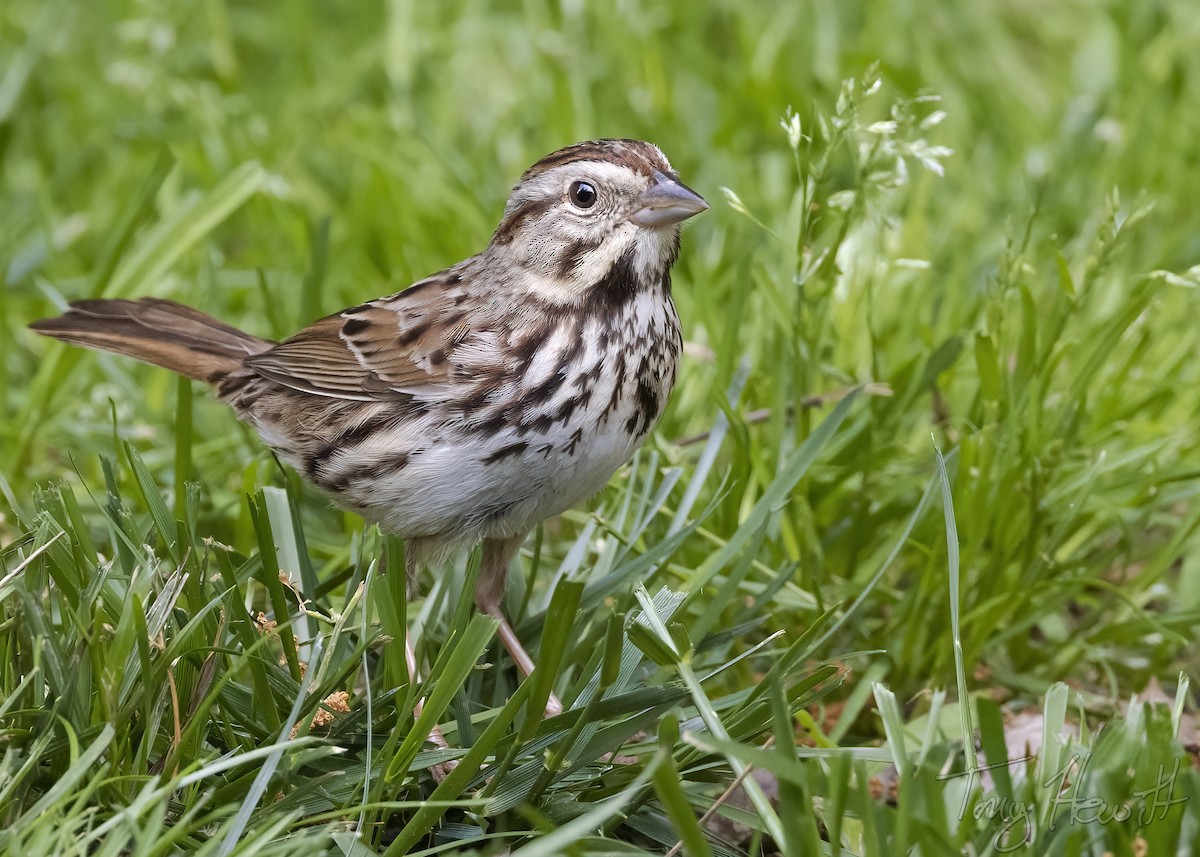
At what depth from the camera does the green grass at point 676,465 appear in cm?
245

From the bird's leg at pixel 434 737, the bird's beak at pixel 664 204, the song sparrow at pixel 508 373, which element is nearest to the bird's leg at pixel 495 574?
the song sparrow at pixel 508 373

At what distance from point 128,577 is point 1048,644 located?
2.09 metres

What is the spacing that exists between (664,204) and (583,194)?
20 centimetres

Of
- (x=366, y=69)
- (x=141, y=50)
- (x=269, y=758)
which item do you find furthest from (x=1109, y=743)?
(x=141, y=50)

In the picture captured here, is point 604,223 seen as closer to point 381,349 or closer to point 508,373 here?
point 508,373

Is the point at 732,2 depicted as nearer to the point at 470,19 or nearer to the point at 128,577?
the point at 470,19

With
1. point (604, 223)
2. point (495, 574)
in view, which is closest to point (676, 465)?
point (495, 574)

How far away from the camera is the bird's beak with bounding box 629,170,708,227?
3.18 m

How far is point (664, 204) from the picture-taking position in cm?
320

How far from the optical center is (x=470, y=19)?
6328 millimetres

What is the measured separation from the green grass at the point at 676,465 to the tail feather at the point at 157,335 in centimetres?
9

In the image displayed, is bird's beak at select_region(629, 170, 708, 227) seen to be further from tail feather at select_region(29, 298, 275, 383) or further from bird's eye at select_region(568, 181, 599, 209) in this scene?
tail feather at select_region(29, 298, 275, 383)

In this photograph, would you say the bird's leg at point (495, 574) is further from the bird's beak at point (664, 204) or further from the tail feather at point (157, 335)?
the tail feather at point (157, 335)

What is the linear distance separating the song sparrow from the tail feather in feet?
0.65
